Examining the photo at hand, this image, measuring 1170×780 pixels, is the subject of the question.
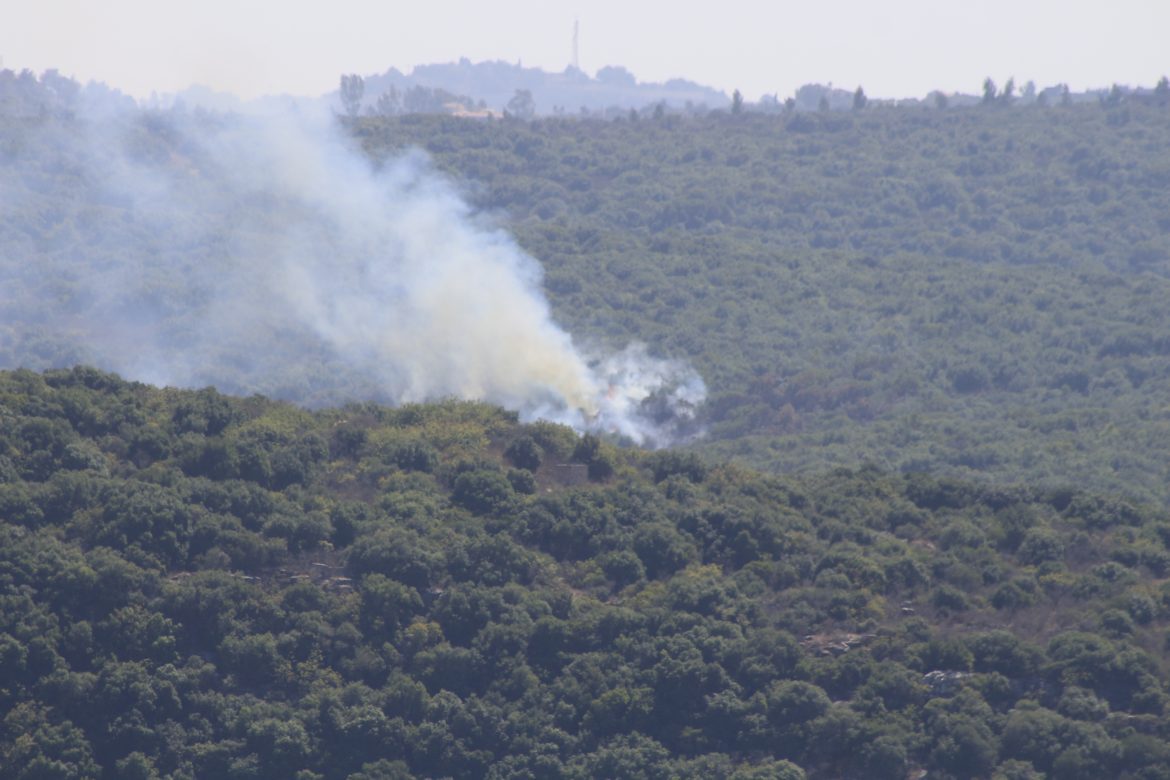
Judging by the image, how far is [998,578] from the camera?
53.3m

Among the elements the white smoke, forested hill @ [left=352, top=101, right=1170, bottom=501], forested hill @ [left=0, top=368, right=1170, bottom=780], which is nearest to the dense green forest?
forested hill @ [left=352, top=101, right=1170, bottom=501]

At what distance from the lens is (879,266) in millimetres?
136000

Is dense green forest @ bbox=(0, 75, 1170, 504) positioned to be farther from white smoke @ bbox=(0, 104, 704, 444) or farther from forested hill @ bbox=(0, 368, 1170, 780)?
forested hill @ bbox=(0, 368, 1170, 780)

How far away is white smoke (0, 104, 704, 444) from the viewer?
97188mm

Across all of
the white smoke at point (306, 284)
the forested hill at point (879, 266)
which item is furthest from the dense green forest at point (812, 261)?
the white smoke at point (306, 284)

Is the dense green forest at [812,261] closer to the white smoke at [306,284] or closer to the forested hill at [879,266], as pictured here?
the forested hill at [879,266]

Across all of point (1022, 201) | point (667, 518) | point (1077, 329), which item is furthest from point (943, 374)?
point (667, 518)

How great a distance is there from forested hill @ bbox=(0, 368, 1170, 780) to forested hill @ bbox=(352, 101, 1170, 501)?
98.6 feet

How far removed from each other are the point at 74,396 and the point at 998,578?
27.9m

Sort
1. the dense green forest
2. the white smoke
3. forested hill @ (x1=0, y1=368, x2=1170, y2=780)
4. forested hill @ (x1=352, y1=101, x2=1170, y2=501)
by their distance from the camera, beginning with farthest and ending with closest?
the dense green forest < forested hill @ (x1=352, y1=101, x2=1170, y2=501) < the white smoke < forested hill @ (x1=0, y1=368, x2=1170, y2=780)

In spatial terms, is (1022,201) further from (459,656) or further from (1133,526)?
(459,656)

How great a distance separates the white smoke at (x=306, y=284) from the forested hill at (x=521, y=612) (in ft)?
101

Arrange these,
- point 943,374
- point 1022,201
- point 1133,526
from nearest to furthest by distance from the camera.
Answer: point 1133,526, point 943,374, point 1022,201

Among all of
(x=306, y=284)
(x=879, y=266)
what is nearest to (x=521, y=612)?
(x=306, y=284)
